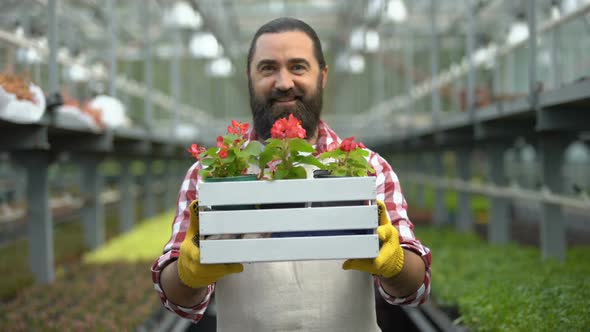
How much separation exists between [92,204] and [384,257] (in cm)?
758

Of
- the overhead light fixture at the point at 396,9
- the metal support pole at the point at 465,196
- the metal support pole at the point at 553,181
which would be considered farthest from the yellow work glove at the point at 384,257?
the metal support pole at the point at 465,196

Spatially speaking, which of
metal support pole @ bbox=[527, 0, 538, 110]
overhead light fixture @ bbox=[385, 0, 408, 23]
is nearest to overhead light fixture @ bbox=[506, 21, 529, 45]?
metal support pole @ bbox=[527, 0, 538, 110]

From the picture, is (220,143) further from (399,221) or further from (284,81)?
(399,221)

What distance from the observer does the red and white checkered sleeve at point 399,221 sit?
1.78 m

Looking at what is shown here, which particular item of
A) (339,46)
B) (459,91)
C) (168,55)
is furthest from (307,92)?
(168,55)

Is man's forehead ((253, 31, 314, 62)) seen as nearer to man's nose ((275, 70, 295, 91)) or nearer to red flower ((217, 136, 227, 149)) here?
man's nose ((275, 70, 295, 91))

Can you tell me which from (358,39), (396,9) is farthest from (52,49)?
(358,39)

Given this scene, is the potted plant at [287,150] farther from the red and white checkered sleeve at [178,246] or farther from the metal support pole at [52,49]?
the metal support pole at [52,49]

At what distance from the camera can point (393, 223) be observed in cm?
184

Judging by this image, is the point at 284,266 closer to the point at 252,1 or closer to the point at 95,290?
the point at 95,290

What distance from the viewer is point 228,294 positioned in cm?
191

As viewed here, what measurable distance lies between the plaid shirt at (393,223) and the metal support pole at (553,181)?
450 centimetres

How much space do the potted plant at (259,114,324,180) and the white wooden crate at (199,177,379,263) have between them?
6cm

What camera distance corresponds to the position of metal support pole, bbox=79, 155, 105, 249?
27.8 feet
